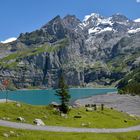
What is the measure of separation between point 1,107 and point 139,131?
90.8ft

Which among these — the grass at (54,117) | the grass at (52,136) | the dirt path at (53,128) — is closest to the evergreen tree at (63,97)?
the grass at (54,117)

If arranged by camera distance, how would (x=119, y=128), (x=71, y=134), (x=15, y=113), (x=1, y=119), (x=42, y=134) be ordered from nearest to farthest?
(x=42, y=134) < (x=71, y=134) < (x=1, y=119) < (x=15, y=113) < (x=119, y=128)

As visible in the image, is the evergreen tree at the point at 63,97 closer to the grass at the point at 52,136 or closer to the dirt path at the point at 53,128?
the dirt path at the point at 53,128

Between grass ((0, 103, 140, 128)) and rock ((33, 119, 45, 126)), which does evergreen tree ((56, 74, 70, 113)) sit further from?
rock ((33, 119, 45, 126))

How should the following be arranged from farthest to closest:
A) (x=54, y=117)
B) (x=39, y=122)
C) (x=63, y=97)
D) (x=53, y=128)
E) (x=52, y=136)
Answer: (x=63, y=97), (x=54, y=117), (x=39, y=122), (x=53, y=128), (x=52, y=136)

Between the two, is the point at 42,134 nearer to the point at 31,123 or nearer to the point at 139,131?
the point at 31,123

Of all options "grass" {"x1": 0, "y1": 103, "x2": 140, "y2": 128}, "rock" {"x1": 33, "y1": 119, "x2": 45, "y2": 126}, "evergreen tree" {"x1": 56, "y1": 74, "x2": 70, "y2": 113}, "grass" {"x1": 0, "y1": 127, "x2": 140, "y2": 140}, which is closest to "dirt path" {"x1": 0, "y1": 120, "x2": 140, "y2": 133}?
"rock" {"x1": 33, "y1": 119, "x2": 45, "y2": 126}

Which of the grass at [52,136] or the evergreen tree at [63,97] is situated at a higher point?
the evergreen tree at [63,97]

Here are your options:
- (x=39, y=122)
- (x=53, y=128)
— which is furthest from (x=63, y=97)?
(x=53, y=128)

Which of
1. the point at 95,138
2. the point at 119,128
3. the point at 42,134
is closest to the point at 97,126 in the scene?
the point at 119,128

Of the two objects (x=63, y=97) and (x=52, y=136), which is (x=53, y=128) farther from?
(x=63, y=97)

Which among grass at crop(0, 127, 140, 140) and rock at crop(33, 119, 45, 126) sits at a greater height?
rock at crop(33, 119, 45, 126)

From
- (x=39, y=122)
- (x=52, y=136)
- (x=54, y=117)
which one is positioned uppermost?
(x=54, y=117)

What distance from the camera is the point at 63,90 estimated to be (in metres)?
90.1
